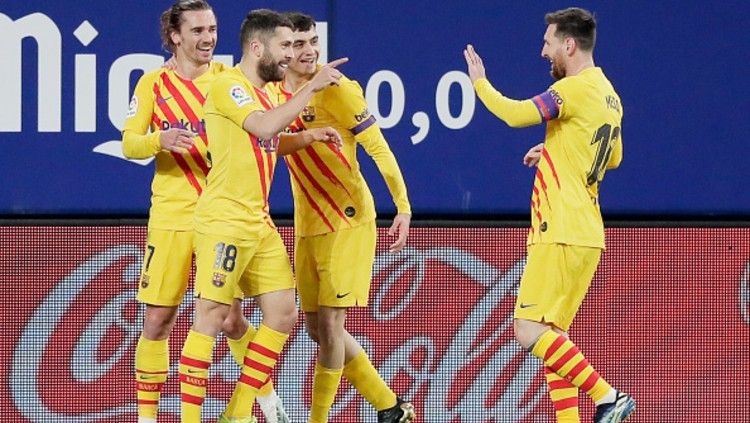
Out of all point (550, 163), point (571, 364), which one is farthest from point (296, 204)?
point (571, 364)

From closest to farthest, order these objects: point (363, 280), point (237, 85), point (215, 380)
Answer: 1. point (237, 85)
2. point (363, 280)
3. point (215, 380)

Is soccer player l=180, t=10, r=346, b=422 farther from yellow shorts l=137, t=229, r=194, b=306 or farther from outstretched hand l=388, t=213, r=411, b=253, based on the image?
outstretched hand l=388, t=213, r=411, b=253

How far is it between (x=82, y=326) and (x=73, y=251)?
371 mm

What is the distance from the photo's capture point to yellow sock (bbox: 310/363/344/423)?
26.2 feet

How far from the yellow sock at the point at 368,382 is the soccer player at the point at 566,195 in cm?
78

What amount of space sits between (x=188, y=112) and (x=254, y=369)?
3.85 ft

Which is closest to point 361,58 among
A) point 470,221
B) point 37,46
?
point 470,221

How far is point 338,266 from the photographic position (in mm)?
7875

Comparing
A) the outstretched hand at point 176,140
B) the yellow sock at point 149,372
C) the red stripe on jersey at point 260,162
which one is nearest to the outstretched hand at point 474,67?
the red stripe on jersey at point 260,162

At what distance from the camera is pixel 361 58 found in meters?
8.99

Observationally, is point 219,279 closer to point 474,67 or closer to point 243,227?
point 243,227

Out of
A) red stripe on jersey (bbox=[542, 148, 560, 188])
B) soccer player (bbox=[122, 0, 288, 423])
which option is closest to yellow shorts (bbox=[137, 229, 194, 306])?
soccer player (bbox=[122, 0, 288, 423])

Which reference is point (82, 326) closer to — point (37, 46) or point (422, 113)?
point (37, 46)

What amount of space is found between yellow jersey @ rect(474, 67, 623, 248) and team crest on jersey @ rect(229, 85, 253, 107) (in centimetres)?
103
